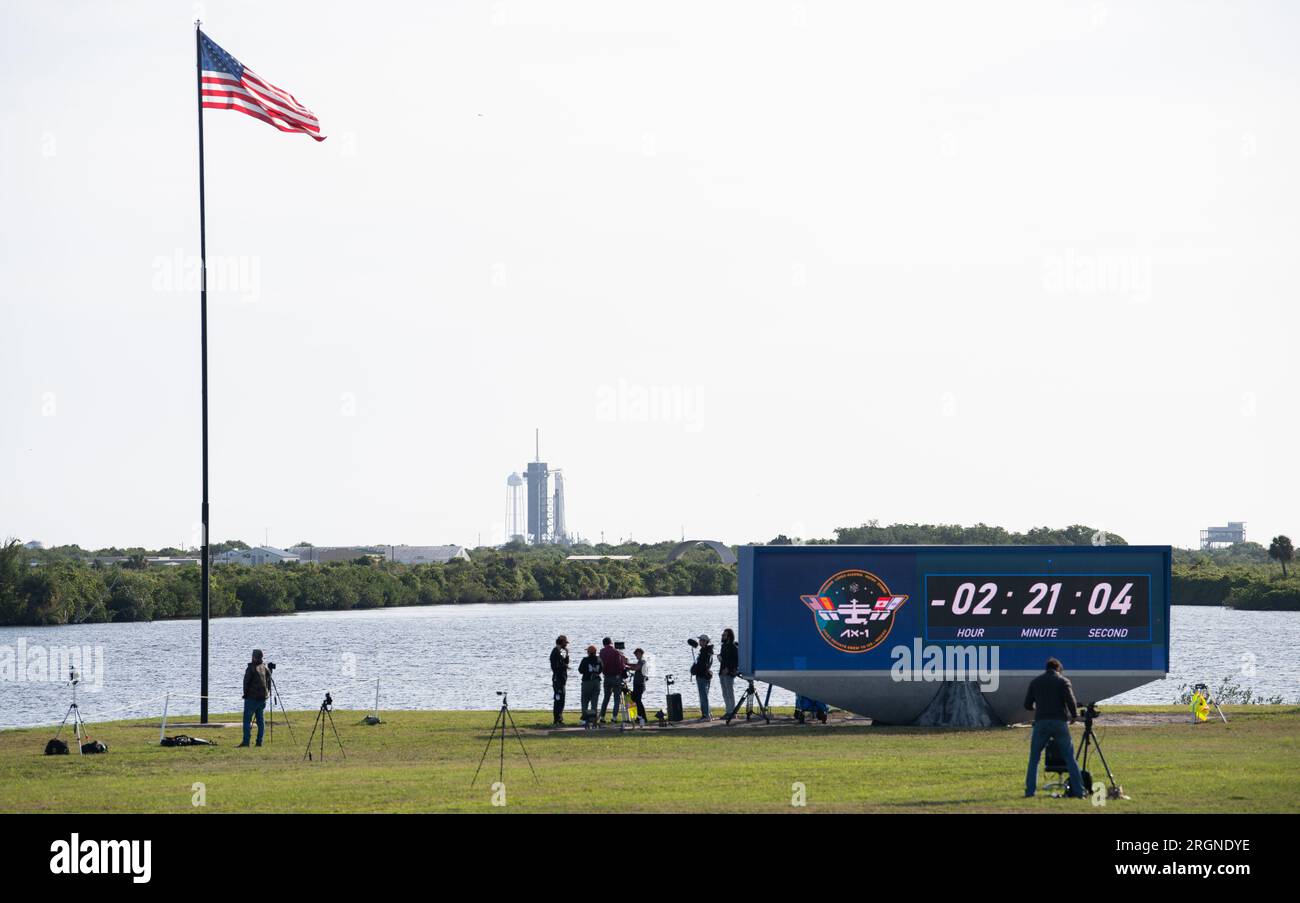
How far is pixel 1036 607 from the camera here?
3503cm

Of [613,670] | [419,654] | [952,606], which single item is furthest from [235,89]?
[419,654]

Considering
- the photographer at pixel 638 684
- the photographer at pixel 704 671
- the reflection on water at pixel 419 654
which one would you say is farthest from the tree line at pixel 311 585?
the photographer at pixel 638 684

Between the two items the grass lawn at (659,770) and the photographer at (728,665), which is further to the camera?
the photographer at (728,665)

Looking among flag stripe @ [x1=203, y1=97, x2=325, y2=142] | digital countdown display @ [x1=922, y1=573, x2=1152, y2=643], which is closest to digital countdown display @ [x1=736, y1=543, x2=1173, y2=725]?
digital countdown display @ [x1=922, y1=573, x2=1152, y2=643]

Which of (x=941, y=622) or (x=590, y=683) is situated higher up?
(x=941, y=622)

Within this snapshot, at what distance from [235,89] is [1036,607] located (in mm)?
20691

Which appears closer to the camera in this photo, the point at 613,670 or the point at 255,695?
the point at 255,695

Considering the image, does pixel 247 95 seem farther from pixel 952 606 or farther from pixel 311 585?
pixel 311 585

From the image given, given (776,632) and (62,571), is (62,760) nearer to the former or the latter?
(776,632)

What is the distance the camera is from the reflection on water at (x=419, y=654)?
56719 millimetres

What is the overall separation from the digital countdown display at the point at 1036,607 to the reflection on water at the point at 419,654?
14215 millimetres

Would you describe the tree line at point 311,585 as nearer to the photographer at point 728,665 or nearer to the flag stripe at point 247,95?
the photographer at point 728,665
